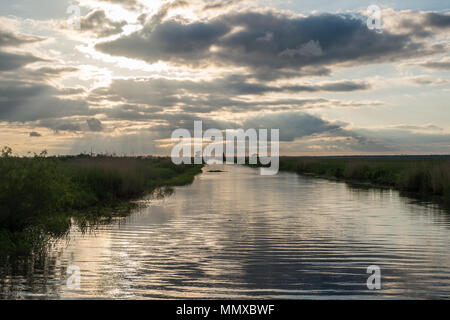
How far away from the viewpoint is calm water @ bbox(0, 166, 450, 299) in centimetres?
1128

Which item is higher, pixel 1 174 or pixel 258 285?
pixel 1 174

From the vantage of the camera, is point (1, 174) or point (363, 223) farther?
point (363, 223)

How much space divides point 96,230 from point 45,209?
4.11 meters

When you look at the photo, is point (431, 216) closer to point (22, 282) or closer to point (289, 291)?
point (289, 291)

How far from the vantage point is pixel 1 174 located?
15.7 m

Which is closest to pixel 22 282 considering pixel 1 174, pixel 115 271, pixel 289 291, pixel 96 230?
pixel 115 271

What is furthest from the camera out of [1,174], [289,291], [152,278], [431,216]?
[431,216]

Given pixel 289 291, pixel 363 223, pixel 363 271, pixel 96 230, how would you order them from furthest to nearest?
pixel 363 223 → pixel 96 230 → pixel 363 271 → pixel 289 291

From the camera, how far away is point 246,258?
1487 centimetres

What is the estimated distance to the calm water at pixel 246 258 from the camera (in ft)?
37.0

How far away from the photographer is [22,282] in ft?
38.7
